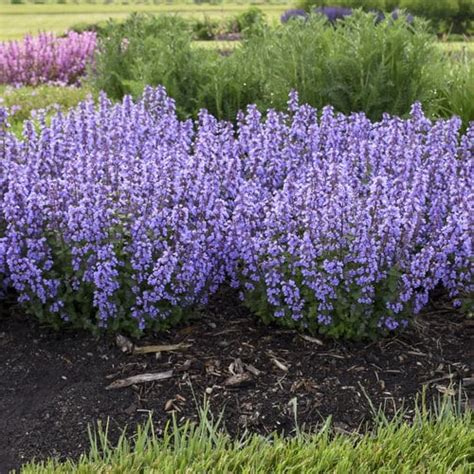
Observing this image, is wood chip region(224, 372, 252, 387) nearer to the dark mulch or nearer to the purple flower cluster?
the dark mulch

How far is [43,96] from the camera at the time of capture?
10.3m

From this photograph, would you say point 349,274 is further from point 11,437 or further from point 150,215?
point 11,437

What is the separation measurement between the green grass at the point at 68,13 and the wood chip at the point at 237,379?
58.1 feet

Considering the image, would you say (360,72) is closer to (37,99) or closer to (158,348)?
(158,348)

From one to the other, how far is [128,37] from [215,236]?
634 cm

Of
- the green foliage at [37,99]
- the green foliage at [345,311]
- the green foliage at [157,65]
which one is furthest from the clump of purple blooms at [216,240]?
the green foliage at [37,99]

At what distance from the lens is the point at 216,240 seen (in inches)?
168

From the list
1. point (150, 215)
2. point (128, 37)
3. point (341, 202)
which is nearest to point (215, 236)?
point (150, 215)

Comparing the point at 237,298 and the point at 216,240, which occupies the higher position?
the point at 216,240

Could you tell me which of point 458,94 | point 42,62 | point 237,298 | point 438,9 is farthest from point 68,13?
point 237,298

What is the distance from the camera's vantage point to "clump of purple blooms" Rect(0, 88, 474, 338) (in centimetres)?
404

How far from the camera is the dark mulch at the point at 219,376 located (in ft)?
12.0

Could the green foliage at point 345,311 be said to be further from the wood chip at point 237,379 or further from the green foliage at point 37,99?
the green foliage at point 37,99

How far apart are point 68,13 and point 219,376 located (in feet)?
83.7
